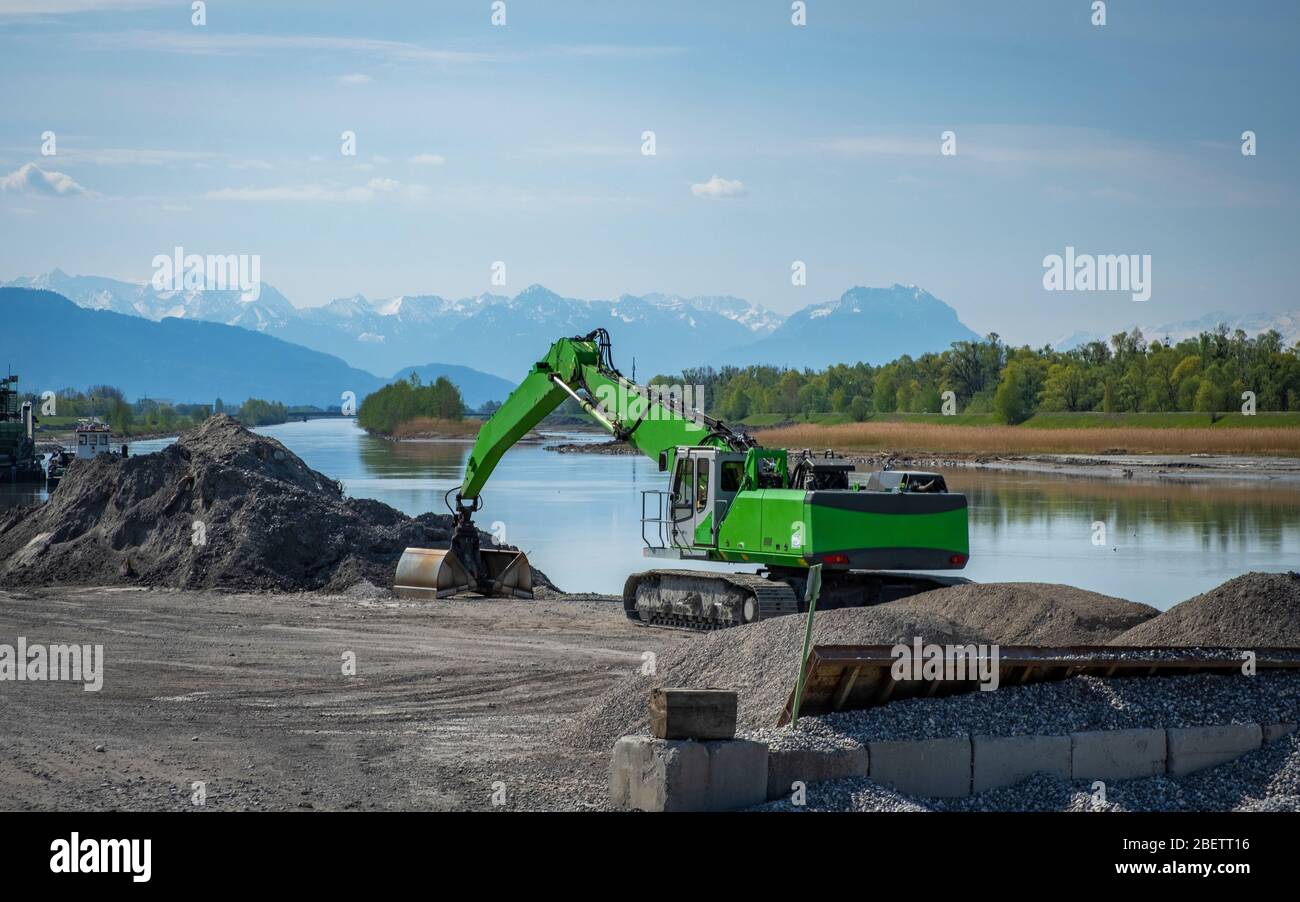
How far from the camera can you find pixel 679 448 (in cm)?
2069

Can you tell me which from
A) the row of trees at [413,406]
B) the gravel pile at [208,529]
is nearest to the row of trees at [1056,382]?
the row of trees at [413,406]

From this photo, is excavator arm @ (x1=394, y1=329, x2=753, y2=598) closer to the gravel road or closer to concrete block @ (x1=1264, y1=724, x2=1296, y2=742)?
the gravel road

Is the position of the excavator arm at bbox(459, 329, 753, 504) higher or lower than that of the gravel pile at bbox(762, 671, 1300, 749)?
higher

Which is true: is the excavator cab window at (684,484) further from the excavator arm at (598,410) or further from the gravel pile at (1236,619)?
the gravel pile at (1236,619)

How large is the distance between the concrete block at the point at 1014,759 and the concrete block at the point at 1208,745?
96cm

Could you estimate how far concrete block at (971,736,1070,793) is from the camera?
10.5 metres

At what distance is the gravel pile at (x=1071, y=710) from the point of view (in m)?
10.6

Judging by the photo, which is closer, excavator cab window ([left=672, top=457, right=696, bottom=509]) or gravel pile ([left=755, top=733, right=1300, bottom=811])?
gravel pile ([left=755, top=733, right=1300, bottom=811])

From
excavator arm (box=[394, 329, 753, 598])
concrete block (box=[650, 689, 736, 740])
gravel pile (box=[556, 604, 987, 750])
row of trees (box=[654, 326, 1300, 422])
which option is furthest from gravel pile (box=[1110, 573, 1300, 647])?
row of trees (box=[654, 326, 1300, 422])

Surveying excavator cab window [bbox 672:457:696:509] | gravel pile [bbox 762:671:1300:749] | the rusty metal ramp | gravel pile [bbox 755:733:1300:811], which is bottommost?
gravel pile [bbox 755:733:1300:811]

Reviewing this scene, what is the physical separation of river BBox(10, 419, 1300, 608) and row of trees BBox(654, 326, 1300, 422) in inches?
1719
